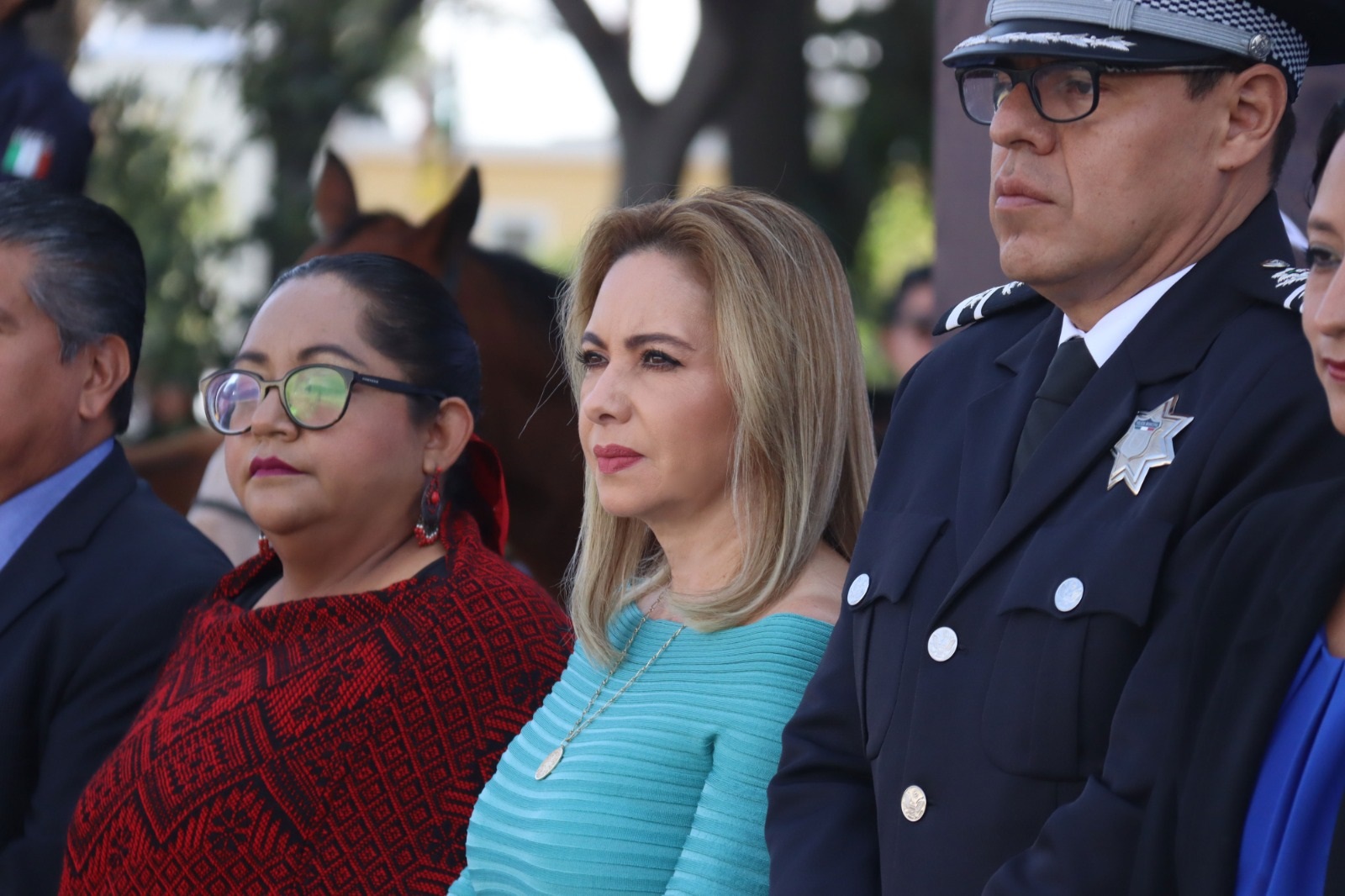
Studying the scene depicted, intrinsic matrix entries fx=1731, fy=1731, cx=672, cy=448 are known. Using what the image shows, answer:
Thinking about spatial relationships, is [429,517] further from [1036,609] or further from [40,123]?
[40,123]

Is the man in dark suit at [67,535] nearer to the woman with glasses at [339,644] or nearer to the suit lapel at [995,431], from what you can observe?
the woman with glasses at [339,644]

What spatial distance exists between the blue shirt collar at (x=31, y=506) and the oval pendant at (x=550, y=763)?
1.42m

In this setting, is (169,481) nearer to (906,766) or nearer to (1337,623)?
(906,766)

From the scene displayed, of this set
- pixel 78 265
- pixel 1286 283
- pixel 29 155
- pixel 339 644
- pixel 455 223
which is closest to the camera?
pixel 1286 283

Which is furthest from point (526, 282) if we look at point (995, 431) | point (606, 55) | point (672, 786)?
point (606, 55)

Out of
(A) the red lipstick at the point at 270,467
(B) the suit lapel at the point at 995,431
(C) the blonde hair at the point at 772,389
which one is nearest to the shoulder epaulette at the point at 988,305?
(B) the suit lapel at the point at 995,431

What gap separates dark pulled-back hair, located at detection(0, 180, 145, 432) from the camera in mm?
3688

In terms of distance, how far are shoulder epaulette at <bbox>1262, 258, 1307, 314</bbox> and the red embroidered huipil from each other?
1.53 meters

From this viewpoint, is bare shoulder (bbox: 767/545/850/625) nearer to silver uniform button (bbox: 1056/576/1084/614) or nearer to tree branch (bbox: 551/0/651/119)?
silver uniform button (bbox: 1056/576/1084/614)

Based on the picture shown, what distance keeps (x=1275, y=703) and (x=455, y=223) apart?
359 centimetres

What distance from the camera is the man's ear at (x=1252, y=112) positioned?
2281mm

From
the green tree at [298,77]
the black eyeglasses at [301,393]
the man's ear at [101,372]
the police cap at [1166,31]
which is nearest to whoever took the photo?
the police cap at [1166,31]

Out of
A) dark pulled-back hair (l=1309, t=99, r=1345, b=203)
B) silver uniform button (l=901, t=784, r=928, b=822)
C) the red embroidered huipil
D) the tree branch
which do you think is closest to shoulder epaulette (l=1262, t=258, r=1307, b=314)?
dark pulled-back hair (l=1309, t=99, r=1345, b=203)

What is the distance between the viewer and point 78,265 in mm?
3738
